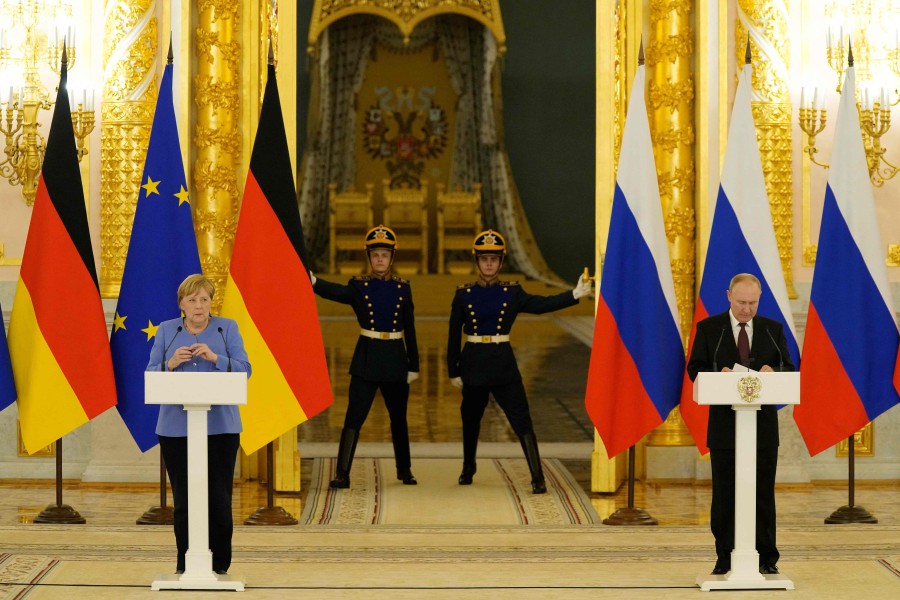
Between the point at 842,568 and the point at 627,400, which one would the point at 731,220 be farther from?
the point at 842,568

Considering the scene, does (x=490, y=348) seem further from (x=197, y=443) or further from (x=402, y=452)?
(x=197, y=443)

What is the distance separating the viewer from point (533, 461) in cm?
818

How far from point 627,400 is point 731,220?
1.12m

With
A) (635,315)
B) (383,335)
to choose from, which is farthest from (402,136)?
(635,315)

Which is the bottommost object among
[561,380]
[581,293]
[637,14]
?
[561,380]

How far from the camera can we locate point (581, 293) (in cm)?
770

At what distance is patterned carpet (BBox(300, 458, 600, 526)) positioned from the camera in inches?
293

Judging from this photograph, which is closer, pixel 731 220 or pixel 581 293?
pixel 731 220

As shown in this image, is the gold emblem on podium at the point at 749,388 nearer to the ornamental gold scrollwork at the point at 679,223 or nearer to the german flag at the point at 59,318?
the ornamental gold scrollwork at the point at 679,223

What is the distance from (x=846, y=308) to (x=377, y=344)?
284 cm

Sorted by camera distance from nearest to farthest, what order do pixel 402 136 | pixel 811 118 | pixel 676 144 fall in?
pixel 811 118 → pixel 676 144 → pixel 402 136

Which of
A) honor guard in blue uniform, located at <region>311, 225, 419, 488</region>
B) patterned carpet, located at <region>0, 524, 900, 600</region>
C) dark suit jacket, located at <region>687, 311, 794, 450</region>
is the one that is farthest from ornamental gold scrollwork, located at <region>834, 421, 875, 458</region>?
dark suit jacket, located at <region>687, 311, 794, 450</region>

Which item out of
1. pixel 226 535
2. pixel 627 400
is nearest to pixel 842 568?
pixel 627 400

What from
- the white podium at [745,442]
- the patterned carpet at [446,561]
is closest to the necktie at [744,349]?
the white podium at [745,442]
